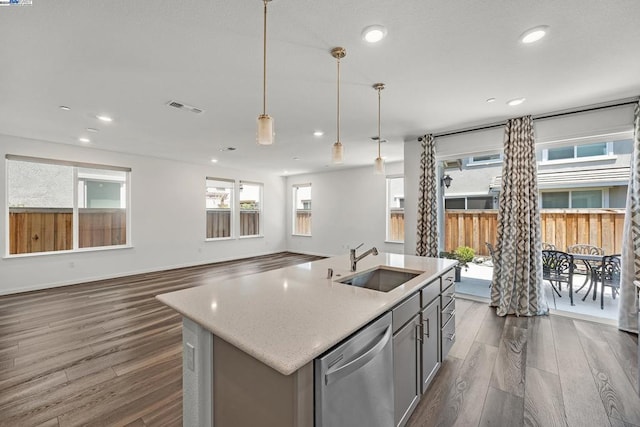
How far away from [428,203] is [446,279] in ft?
7.09

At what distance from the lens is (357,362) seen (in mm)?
1129

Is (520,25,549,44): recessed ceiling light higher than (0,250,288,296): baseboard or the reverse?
higher

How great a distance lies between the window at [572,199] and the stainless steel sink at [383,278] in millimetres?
3154

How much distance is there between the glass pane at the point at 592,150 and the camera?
3551 mm

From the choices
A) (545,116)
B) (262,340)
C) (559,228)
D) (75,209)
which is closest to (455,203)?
(559,228)

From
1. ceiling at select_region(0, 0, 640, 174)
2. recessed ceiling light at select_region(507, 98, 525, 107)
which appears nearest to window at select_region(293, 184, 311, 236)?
ceiling at select_region(0, 0, 640, 174)

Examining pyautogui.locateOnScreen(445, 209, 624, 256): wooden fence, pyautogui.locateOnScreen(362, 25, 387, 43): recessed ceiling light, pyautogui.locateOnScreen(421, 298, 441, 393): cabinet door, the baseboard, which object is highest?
pyautogui.locateOnScreen(362, 25, 387, 43): recessed ceiling light

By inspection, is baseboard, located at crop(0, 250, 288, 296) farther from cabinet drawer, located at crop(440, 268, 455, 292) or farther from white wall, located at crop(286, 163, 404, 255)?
cabinet drawer, located at crop(440, 268, 455, 292)

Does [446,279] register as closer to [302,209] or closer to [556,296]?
[556,296]

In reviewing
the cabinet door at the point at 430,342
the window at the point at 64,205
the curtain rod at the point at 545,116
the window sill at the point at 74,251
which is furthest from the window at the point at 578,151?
the window sill at the point at 74,251

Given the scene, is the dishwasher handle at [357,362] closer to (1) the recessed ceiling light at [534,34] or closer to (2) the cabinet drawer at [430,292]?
(2) the cabinet drawer at [430,292]

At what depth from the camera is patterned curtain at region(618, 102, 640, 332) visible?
2891 mm

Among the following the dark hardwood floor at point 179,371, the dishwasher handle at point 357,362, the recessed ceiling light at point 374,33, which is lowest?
the dark hardwood floor at point 179,371

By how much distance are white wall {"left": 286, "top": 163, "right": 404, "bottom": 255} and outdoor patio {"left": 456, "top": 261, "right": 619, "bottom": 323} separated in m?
1.75
